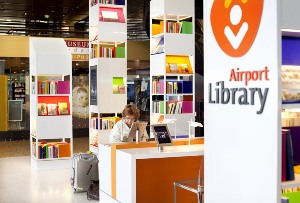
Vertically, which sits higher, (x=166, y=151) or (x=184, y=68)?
(x=184, y=68)

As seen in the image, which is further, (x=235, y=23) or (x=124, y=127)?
(x=124, y=127)

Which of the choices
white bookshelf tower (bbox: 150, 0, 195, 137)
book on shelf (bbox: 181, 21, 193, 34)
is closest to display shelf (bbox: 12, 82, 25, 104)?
white bookshelf tower (bbox: 150, 0, 195, 137)

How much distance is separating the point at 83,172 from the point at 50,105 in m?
2.88

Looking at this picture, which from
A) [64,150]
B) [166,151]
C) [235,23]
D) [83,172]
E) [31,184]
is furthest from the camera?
[64,150]

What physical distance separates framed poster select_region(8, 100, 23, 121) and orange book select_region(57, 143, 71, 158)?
7374 millimetres

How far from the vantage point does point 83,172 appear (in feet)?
24.2

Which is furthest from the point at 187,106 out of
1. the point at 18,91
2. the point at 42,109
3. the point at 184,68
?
the point at 18,91

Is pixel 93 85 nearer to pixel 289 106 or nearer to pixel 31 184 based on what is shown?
pixel 31 184

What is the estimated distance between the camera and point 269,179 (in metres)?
2.87

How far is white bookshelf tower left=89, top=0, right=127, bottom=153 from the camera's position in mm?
10023

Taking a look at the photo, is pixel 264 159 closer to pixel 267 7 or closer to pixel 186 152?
pixel 267 7

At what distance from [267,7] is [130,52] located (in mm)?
15266

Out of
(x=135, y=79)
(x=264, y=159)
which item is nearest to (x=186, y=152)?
(x=264, y=159)

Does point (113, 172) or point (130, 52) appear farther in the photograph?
point (130, 52)
